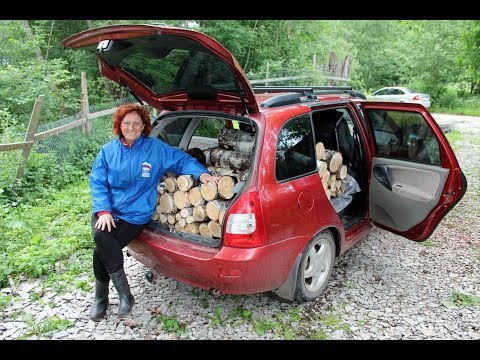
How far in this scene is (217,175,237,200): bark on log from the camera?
288cm

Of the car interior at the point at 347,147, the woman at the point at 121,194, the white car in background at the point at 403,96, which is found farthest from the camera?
the white car in background at the point at 403,96

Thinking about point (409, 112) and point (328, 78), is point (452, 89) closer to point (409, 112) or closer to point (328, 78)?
point (328, 78)

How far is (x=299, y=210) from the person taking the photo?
2.76 meters

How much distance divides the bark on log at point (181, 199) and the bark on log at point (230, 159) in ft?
1.45

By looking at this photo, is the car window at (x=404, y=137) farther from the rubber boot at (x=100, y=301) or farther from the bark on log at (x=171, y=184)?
the rubber boot at (x=100, y=301)

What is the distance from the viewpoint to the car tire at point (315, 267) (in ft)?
9.71

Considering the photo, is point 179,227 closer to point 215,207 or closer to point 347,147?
point 215,207

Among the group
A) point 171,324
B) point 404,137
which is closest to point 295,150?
point 404,137

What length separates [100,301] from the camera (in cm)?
299

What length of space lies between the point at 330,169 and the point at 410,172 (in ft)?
2.57

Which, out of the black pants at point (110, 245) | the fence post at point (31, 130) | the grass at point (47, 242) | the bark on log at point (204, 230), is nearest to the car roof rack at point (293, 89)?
the bark on log at point (204, 230)

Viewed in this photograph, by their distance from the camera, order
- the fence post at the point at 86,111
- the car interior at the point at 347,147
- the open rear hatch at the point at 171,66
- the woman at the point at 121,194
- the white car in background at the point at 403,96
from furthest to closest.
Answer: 1. the white car in background at the point at 403,96
2. the fence post at the point at 86,111
3. the car interior at the point at 347,147
4. the woman at the point at 121,194
5. the open rear hatch at the point at 171,66

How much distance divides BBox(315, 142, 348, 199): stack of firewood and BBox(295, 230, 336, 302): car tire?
0.55 m

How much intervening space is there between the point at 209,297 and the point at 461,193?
2.49 meters
